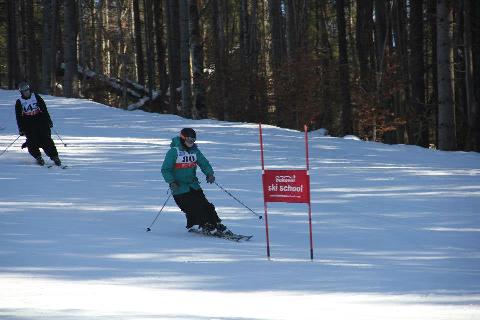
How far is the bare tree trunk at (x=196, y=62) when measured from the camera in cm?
2353

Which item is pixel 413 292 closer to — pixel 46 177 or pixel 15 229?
pixel 15 229

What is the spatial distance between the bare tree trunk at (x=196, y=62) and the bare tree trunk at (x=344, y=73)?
6748 millimetres

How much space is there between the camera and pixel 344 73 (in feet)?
94.0

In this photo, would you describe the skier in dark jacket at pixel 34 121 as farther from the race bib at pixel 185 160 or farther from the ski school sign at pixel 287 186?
the ski school sign at pixel 287 186

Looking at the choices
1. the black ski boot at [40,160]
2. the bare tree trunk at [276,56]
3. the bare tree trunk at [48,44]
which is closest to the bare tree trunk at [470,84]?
the bare tree trunk at [276,56]

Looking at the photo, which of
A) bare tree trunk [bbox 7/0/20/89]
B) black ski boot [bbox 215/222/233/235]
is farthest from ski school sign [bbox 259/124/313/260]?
bare tree trunk [bbox 7/0/20/89]

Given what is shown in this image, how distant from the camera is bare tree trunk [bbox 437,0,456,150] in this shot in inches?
750

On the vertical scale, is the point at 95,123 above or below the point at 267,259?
above

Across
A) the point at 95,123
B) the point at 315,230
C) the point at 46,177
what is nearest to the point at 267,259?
the point at 315,230

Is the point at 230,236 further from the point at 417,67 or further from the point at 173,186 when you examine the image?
the point at 417,67

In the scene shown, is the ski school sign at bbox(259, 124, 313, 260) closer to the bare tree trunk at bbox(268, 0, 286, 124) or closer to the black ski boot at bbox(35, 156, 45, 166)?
the black ski boot at bbox(35, 156, 45, 166)

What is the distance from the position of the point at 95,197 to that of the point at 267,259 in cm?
461

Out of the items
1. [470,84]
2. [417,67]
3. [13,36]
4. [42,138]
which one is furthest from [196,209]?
[13,36]

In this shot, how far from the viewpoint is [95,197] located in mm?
11586
